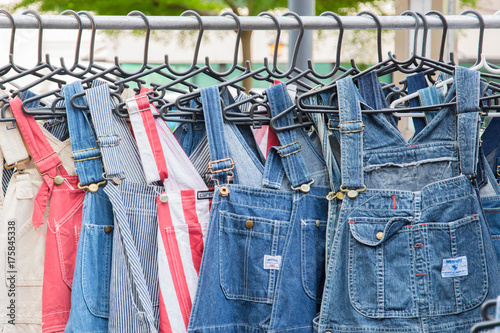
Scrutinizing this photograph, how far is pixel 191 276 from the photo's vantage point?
3.74ft

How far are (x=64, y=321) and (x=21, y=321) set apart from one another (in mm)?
87

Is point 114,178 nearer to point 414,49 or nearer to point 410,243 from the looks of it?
point 410,243

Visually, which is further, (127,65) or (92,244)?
(127,65)

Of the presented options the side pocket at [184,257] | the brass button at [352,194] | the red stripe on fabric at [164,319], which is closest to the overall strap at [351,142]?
the brass button at [352,194]

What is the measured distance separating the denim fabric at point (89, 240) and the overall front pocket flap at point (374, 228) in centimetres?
52

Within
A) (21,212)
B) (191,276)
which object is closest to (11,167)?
(21,212)

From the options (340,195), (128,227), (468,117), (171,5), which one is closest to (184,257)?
(128,227)

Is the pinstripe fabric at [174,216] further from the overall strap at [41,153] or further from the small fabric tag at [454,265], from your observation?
the small fabric tag at [454,265]

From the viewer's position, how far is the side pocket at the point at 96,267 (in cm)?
111

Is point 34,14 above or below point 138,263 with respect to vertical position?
above

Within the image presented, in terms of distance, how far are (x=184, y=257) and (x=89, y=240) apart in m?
0.20

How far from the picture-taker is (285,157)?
1182mm

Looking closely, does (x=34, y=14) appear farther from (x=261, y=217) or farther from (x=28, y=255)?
(x=261, y=217)

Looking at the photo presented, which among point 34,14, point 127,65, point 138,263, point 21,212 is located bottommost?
point 138,263
